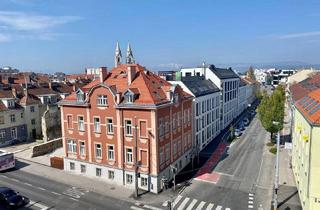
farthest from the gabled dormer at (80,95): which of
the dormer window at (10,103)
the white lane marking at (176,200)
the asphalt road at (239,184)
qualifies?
the dormer window at (10,103)

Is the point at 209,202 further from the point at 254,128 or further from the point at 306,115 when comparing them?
the point at 254,128

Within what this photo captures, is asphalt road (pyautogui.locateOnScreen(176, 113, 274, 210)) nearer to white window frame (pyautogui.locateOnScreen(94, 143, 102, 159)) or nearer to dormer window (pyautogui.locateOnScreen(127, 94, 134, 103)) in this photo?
white window frame (pyautogui.locateOnScreen(94, 143, 102, 159))

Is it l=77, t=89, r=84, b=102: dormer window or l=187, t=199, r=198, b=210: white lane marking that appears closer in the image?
l=187, t=199, r=198, b=210: white lane marking

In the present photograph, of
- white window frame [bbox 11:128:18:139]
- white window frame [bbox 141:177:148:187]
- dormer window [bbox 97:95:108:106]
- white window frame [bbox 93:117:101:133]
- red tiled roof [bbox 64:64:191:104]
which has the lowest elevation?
white window frame [bbox 141:177:148:187]

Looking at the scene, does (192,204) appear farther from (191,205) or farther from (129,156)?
(129,156)

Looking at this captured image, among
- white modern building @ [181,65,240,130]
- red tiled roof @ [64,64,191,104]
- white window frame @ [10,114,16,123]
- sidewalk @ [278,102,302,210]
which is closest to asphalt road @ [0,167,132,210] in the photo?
red tiled roof @ [64,64,191,104]
